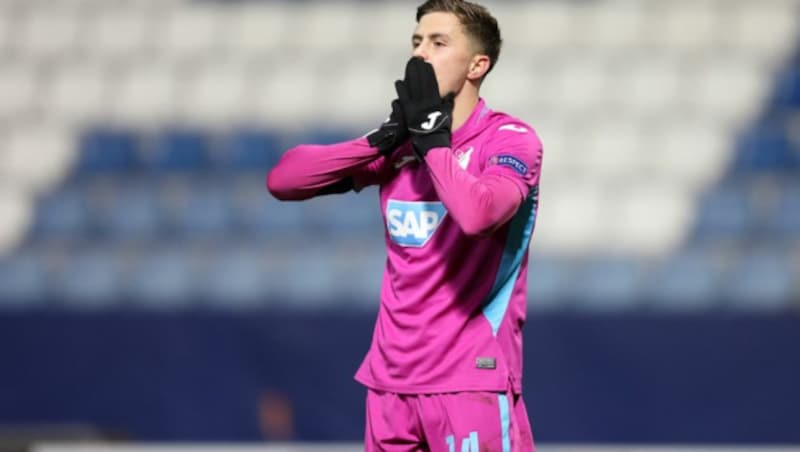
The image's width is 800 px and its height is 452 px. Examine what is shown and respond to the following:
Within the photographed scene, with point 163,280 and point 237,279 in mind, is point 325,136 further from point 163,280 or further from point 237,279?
point 163,280

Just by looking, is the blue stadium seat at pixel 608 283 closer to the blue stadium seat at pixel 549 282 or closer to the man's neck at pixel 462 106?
the blue stadium seat at pixel 549 282

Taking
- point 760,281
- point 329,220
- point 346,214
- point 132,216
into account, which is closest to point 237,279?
point 329,220

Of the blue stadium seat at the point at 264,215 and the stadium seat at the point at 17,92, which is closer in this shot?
the blue stadium seat at the point at 264,215

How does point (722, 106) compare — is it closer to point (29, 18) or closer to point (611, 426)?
point (611, 426)

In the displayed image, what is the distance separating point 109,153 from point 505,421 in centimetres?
663

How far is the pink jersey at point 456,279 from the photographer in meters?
2.91

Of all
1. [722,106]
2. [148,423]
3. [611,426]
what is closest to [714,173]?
[722,106]

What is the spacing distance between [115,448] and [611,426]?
2541mm

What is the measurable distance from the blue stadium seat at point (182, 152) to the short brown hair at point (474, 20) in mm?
5984

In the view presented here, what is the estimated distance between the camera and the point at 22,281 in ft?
26.3

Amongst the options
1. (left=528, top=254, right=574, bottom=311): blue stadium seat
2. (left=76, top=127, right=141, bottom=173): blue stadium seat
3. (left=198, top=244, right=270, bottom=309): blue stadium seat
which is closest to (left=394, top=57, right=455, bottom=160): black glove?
(left=528, top=254, right=574, bottom=311): blue stadium seat

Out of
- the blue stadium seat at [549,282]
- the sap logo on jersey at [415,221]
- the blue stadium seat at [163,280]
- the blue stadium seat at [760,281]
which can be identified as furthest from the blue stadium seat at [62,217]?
the sap logo on jersey at [415,221]

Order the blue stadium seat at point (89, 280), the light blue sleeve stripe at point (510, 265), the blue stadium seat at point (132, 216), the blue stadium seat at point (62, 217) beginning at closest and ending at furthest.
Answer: the light blue sleeve stripe at point (510, 265), the blue stadium seat at point (89, 280), the blue stadium seat at point (132, 216), the blue stadium seat at point (62, 217)

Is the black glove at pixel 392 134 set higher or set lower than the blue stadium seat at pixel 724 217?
higher
